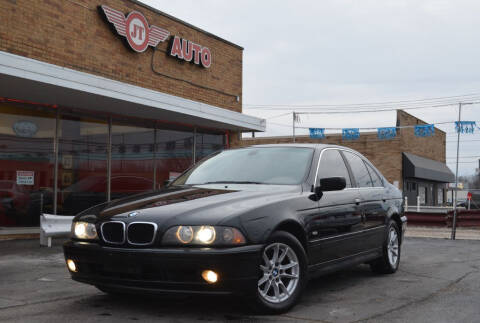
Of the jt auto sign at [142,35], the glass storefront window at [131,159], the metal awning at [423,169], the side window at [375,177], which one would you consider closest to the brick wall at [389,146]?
the metal awning at [423,169]

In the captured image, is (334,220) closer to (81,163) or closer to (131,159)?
(81,163)

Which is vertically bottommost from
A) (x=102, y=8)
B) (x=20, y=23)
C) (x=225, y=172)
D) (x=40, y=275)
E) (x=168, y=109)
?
(x=40, y=275)

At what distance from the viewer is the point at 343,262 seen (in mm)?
5684

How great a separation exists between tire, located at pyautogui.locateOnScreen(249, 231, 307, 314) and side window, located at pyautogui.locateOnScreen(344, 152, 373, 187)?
1.98m

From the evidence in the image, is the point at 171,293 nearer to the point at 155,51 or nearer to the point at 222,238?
the point at 222,238

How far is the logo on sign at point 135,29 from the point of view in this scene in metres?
12.9

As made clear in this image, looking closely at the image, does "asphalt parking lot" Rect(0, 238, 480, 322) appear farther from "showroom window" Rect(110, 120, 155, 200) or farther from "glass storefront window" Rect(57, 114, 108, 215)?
"showroom window" Rect(110, 120, 155, 200)

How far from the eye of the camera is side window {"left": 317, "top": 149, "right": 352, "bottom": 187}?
577 cm

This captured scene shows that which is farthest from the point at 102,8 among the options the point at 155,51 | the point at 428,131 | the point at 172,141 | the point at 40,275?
the point at 428,131

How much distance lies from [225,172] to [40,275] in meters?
2.85

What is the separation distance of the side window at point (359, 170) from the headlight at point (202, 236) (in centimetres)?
265

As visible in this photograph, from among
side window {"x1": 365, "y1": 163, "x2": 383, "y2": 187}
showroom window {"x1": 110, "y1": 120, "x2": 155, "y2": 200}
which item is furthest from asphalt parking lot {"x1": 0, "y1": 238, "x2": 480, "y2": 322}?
showroom window {"x1": 110, "y1": 120, "x2": 155, "y2": 200}

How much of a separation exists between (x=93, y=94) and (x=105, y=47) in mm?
2746

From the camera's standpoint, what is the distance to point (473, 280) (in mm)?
6645
